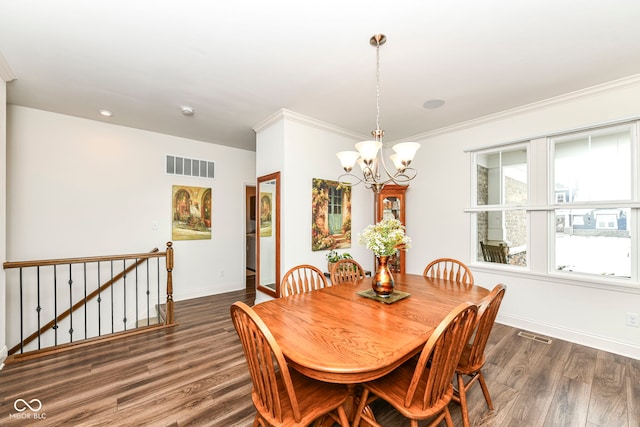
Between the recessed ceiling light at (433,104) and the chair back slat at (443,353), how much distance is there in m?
2.48

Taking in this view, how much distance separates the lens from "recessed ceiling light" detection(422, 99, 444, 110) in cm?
301

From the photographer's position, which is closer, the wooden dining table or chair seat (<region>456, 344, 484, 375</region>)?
the wooden dining table

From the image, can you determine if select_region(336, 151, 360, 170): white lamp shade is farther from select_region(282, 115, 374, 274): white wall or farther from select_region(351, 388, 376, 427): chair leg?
select_region(351, 388, 376, 427): chair leg

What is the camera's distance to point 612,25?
1.85 meters

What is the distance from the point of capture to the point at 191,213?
14.6ft

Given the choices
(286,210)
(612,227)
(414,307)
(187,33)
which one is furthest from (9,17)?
(612,227)

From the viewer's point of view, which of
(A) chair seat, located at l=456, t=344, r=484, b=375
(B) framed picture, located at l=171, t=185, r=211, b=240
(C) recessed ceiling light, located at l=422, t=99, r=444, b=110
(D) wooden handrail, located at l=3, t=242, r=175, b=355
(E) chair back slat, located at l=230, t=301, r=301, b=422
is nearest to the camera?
(E) chair back slat, located at l=230, t=301, r=301, b=422

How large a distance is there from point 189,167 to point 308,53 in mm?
3129

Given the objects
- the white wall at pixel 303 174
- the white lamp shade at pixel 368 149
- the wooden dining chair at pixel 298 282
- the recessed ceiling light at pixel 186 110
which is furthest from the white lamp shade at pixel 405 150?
the recessed ceiling light at pixel 186 110

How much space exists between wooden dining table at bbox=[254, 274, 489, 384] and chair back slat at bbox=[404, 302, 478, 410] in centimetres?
11

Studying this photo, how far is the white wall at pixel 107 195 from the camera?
324 cm

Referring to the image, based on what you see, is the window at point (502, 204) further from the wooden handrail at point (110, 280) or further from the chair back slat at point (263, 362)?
the wooden handrail at point (110, 280)

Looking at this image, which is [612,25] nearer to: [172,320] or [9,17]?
[9,17]

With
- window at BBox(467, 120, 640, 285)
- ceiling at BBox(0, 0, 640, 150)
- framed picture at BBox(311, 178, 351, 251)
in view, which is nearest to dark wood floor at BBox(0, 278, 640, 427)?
window at BBox(467, 120, 640, 285)
